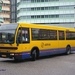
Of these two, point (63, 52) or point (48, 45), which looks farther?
point (63, 52)

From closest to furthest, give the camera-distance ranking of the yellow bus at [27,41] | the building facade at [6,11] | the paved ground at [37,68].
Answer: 1. the paved ground at [37,68]
2. the yellow bus at [27,41]
3. the building facade at [6,11]

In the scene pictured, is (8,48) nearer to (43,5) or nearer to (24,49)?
(24,49)

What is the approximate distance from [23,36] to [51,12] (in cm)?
7277

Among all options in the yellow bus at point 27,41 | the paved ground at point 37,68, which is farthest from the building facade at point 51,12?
the paved ground at point 37,68

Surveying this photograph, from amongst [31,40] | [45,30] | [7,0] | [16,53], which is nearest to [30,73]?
[16,53]

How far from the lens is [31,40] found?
17.0 meters

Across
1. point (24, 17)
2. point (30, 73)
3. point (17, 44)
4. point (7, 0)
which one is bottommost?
point (30, 73)

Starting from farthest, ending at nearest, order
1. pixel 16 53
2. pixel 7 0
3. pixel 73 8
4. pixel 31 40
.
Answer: pixel 7 0, pixel 73 8, pixel 31 40, pixel 16 53

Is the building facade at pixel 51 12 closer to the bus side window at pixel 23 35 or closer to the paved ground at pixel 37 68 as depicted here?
the bus side window at pixel 23 35

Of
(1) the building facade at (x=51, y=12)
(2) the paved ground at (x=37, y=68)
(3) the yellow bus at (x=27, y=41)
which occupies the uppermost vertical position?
(1) the building facade at (x=51, y=12)

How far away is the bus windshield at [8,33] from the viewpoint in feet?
Result: 52.0

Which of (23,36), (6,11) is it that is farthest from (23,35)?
(6,11)

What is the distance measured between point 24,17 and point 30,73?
262 feet

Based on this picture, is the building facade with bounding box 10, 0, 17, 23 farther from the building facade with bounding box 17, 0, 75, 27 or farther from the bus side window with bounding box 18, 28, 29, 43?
the bus side window with bounding box 18, 28, 29, 43
